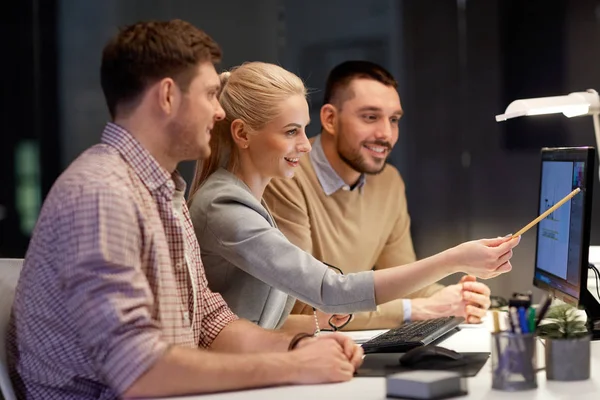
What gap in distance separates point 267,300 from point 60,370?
2.58 feet

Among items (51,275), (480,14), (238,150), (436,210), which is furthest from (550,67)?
(51,275)

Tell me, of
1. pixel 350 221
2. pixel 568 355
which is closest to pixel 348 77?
pixel 350 221

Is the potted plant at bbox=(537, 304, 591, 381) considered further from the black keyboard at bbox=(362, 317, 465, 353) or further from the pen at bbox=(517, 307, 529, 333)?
the black keyboard at bbox=(362, 317, 465, 353)

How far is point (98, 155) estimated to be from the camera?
73.5 inches

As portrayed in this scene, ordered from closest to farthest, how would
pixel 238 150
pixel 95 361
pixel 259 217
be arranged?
pixel 95 361 → pixel 259 217 → pixel 238 150

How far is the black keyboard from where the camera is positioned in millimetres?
2195

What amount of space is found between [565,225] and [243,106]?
913mm

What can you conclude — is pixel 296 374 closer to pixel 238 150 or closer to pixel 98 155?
pixel 98 155

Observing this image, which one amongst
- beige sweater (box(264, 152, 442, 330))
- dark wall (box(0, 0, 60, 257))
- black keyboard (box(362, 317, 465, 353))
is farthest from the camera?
dark wall (box(0, 0, 60, 257))

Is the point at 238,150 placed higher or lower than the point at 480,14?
lower

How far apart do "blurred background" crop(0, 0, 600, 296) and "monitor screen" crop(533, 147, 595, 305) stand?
1198 millimetres

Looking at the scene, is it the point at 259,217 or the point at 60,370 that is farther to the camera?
the point at 259,217

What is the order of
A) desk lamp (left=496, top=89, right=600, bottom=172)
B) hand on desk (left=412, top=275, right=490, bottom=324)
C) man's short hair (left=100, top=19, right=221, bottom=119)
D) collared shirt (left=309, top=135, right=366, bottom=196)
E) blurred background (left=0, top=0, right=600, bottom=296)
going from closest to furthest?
man's short hair (left=100, top=19, right=221, bottom=119) < desk lamp (left=496, top=89, right=600, bottom=172) < hand on desk (left=412, top=275, right=490, bottom=324) < collared shirt (left=309, top=135, right=366, bottom=196) < blurred background (left=0, top=0, right=600, bottom=296)

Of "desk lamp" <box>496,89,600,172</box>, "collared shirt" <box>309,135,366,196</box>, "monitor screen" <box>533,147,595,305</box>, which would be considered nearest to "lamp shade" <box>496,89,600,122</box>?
"desk lamp" <box>496,89,600,172</box>
